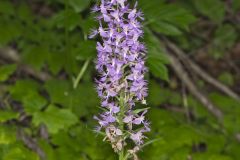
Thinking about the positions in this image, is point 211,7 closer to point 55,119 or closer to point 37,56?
point 37,56

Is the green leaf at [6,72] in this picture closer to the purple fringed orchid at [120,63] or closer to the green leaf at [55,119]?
the green leaf at [55,119]

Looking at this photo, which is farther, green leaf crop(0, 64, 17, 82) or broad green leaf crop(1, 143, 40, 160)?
green leaf crop(0, 64, 17, 82)

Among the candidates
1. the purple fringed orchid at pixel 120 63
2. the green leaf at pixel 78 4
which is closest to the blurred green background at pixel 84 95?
the green leaf at pixel 78 4

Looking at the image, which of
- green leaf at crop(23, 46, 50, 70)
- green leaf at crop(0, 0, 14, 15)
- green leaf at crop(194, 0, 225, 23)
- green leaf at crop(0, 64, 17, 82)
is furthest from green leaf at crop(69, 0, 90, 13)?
green leaf at crop(194, 0, 225, 23)

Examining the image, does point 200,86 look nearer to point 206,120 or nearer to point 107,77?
point 206,120

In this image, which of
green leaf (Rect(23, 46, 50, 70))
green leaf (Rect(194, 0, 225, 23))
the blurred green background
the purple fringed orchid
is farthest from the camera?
green leaf (Rect(194, 0, 225, 23))

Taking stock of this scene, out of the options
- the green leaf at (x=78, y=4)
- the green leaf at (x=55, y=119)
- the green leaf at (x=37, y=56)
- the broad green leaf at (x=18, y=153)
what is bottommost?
the broad green leaf at (x=18, y=153)

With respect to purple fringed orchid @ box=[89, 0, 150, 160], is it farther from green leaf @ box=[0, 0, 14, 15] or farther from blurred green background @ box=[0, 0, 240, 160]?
green leaf @ box=[0, 0, 14, 15]
